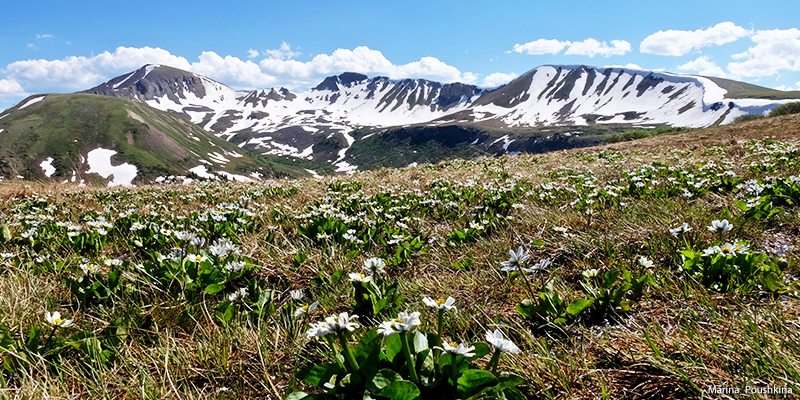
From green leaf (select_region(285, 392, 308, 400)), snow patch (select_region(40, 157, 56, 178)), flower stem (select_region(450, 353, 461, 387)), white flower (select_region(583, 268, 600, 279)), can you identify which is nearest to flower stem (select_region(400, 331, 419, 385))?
flower stem (select_region(450, 353, 461, 387))

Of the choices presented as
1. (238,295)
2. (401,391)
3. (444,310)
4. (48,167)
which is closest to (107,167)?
(48,167)

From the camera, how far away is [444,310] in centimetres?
171

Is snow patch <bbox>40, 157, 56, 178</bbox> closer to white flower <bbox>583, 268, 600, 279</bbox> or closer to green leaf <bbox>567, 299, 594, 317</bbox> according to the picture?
white flower <bbox>583, 268, 600, 279</bbox>

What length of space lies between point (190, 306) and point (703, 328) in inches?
119

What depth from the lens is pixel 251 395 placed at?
1.87m

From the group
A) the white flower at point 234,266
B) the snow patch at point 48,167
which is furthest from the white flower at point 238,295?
the snow patch at point 48,167

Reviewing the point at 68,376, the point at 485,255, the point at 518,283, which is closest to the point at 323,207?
the point at 485,255

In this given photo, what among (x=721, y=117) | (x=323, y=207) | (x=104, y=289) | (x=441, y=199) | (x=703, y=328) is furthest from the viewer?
(x=721, y=117)

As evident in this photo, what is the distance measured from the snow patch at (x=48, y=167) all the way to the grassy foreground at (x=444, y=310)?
193201 mm

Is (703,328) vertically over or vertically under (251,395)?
over

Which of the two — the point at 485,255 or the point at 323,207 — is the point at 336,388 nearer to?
the point at 485,255

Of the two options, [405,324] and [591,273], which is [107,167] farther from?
[405,324]

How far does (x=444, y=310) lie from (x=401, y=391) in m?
0.40

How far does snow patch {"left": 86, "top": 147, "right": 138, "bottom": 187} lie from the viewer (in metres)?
155
